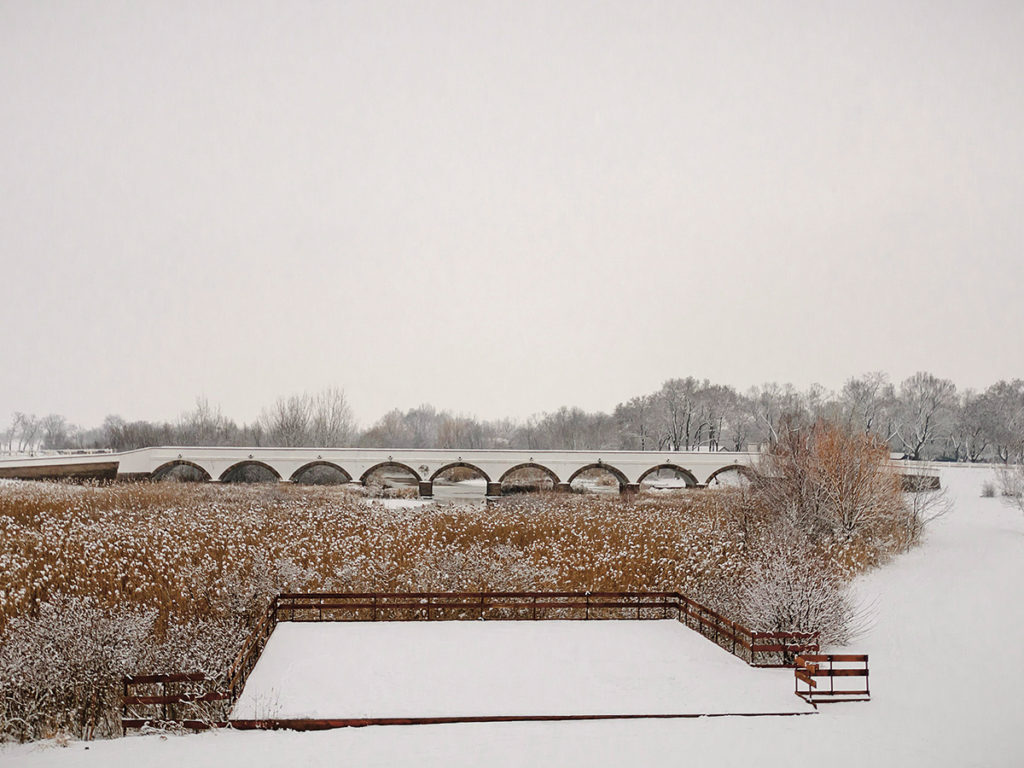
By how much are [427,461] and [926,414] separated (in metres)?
39.1

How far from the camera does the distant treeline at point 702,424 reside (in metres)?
51.5

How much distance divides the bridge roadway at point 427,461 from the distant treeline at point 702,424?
5242 mm

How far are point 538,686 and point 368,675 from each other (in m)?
2.57

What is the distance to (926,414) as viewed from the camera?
56.5 metres

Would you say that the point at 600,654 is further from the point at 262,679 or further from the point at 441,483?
the point at 441,483

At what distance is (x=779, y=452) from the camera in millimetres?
24625

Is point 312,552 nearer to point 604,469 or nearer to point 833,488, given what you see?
point 833,488

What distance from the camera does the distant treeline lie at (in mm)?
51469

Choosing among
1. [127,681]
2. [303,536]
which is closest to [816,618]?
[127,681]

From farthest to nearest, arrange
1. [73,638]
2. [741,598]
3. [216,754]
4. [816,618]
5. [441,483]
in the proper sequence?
[441,483], [741,598], [816,618], [73,638], [216,754]

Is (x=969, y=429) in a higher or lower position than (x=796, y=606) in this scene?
higher

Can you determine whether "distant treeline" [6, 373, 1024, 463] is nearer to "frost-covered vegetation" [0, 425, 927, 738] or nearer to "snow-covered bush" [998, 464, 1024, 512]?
"snow-covered bush" [998, 464, 1024, 512]

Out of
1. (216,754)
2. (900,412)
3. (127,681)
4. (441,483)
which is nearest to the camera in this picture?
(216,754)

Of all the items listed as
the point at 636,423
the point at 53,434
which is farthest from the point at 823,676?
the point at 53,434
